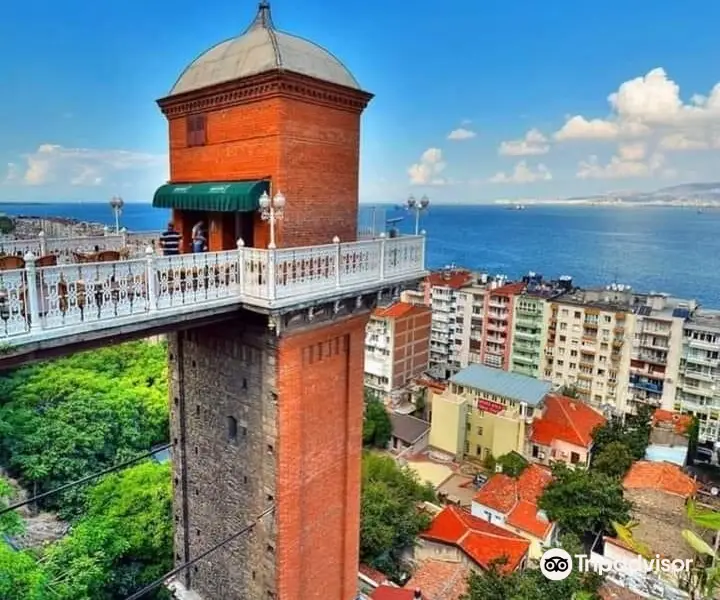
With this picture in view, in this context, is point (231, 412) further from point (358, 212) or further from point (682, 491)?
point (682, 491)

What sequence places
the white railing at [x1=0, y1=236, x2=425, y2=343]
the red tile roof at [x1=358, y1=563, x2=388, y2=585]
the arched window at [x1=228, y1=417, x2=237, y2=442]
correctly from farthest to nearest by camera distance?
the red tile roof at [x1=358, y1=563, x2=388, y2=585]
the arched window at [x1=228, y1=417, x2=237, y2=442]
the white railing at [x1=0, y1=236, x2=425, y2=343]

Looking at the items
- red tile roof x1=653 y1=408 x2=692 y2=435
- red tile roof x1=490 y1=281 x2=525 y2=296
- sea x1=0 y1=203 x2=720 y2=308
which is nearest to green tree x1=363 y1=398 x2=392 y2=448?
red tile roof x1=490 y1=281 x2=525 y2=296

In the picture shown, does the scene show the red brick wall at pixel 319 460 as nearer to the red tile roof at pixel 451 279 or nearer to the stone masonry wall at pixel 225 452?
the stone masonry wall at pixel 225 452

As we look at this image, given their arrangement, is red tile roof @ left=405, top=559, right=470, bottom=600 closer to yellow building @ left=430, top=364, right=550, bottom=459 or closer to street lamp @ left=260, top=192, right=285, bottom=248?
yellow building @ left=430, top=364, right=550, bottom=459

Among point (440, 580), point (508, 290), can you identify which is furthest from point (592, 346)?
point (440, 580)

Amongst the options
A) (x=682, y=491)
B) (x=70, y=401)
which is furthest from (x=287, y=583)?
(x=682, y=491)

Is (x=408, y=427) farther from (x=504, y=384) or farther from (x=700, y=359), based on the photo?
(x=700, y=359)

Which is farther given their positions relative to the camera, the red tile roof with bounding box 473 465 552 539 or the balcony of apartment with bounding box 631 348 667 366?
the balcony of apartment with bounding box 631 348 667 366
